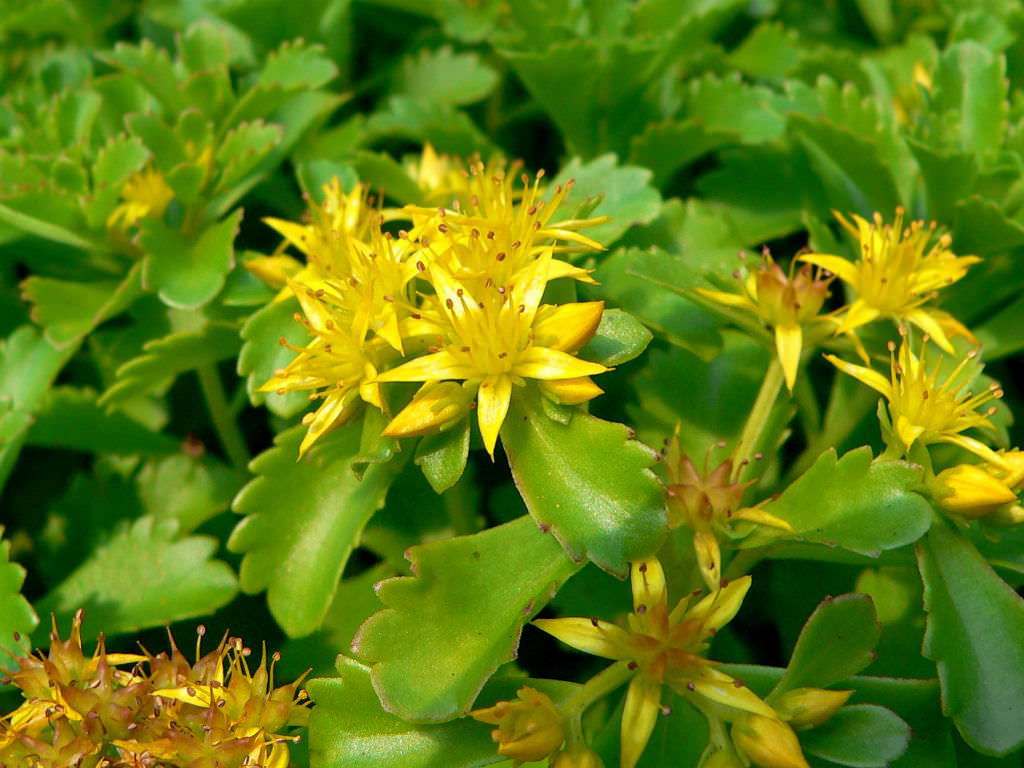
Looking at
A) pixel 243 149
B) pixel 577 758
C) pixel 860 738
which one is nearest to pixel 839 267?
pixel 860 738

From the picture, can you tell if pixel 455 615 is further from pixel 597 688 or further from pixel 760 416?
pixel 760 416

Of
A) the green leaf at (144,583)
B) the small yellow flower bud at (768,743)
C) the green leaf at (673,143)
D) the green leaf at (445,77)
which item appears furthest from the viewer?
the green leaf at (445,77)

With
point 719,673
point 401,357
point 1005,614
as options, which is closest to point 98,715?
point 401,357

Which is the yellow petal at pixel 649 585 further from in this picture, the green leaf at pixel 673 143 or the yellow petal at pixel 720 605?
the green leaf at pixel 673 143

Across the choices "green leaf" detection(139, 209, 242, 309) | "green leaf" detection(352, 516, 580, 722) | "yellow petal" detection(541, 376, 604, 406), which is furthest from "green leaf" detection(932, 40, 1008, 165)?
"green leaf" detection(139, 209, 242, 309)

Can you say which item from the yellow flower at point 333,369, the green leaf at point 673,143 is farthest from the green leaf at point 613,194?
the yellow flower at point 333,369

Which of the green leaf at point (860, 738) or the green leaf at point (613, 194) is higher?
the green leaf at point (613, 194)
